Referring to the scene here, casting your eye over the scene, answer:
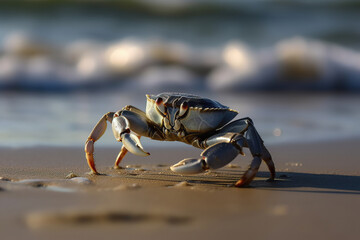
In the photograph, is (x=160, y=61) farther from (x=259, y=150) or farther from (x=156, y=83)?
(x=259, y=150)

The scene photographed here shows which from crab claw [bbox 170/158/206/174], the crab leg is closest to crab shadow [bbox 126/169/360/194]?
the crab leg

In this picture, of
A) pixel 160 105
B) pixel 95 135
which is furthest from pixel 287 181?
pixel 95 135

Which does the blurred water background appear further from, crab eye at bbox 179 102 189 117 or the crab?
crab eye at bbox 179 102 189 117

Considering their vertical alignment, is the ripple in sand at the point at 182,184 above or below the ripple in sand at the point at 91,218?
below

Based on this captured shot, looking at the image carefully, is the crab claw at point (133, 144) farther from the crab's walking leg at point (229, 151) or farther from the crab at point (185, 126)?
the crab's walking leg at point (229, 151)

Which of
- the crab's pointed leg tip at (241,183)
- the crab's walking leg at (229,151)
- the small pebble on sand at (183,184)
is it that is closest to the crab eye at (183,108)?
the crab's walking leg at (229,151)

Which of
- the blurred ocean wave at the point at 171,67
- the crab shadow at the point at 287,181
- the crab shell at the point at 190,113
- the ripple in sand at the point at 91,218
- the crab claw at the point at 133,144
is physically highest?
the blurred ocean wave at the point at 171,67

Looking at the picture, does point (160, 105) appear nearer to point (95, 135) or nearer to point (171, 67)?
point (95, 135)
